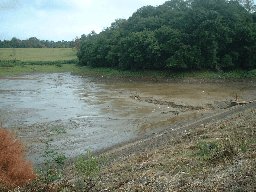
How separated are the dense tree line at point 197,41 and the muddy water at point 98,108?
192 inches

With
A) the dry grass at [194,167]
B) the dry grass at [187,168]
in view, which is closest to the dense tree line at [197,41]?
the dry grass at [187,168]

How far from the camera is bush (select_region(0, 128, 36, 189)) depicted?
43.2 ft

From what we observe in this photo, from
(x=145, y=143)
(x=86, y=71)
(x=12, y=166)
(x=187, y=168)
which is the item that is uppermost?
(x=187, y=168)

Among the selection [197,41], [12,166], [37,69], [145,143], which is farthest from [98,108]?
[37,69]

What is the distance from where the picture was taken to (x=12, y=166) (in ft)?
44.0

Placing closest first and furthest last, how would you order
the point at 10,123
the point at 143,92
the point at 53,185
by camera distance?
1. the point at 53,185
2. the point at 10,123
3. the point at 143,92

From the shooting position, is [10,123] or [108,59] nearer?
[10,123]

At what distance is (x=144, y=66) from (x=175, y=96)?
1987 cm

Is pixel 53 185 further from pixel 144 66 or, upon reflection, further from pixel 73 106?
pixel 144 66

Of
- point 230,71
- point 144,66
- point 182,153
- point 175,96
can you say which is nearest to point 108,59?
point 144,66

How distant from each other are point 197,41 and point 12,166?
140 ft

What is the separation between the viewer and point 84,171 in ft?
39.7

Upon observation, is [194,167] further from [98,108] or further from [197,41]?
[197,41]

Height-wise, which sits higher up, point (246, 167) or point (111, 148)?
point (246, 167)
